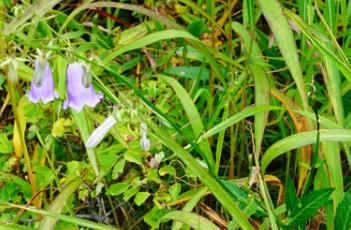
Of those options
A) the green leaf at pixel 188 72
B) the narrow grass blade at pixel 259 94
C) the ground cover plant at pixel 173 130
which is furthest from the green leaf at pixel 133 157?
the green leaf at pixel 188 72

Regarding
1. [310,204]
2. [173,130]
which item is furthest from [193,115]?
[310,204]

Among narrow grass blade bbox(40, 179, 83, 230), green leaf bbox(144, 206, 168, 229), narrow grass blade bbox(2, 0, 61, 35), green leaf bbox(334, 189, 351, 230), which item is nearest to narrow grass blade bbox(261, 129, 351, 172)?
green leaf bbox(334, 189, 351, 230)

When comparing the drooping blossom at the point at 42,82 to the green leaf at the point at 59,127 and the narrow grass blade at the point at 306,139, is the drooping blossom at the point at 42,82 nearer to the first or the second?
the green leaf at the point at 59,127

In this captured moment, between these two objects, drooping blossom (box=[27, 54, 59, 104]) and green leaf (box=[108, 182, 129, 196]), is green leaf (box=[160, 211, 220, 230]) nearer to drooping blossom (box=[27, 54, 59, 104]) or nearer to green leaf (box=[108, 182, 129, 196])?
green leaf (box=[108, 182, 129, 196])

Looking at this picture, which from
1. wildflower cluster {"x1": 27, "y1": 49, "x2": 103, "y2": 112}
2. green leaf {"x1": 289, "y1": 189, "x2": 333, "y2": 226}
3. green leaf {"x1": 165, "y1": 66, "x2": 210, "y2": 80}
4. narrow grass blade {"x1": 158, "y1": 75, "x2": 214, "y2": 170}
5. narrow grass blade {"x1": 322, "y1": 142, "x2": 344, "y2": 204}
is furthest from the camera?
green leaf {"x1": 165, "y1": 66, "x2": 210, "y2": 80}

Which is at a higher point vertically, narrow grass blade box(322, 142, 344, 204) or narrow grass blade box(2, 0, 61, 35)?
narrow grass blade box(2, 0, 61, 35)

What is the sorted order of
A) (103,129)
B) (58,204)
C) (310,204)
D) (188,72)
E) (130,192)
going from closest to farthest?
(103,129)
(310,204)
(58,204)
(130,192)
(188,72)

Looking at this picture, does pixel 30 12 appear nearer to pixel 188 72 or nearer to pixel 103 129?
pixel 103 129
